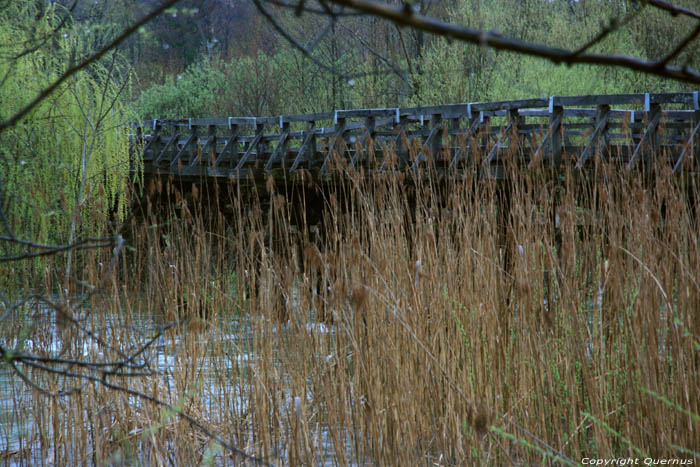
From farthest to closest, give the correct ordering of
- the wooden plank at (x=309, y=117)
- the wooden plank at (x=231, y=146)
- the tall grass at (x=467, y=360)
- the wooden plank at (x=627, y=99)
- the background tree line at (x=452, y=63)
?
the wooden plank at (x=231, y=146) → the background tree line at (x=452, y=63) → the wooden plank at (x=309, y=117) → the wooden plank at (x=627, y=99) → the tall grass at (x=467, y=360)

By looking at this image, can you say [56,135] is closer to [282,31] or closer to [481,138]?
[481,138]

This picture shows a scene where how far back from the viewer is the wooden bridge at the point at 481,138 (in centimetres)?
405

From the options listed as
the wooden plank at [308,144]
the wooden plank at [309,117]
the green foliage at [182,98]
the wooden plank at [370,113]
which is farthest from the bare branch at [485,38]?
the green foliage at [182,98]

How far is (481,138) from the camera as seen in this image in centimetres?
586

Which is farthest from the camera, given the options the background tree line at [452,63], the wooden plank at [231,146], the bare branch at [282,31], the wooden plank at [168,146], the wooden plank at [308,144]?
the wooden plank at [168,146]

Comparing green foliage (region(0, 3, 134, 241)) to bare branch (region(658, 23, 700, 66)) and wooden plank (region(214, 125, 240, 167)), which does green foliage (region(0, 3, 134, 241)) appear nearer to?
bare branch (region(658, 23, 700, 66))

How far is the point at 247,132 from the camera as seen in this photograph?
19734 millimetres

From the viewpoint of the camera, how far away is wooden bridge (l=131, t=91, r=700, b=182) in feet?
13.3

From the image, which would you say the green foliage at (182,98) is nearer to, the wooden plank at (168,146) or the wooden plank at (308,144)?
the wooden plank at (168,146)

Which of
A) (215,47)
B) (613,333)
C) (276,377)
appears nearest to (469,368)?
(613,333)

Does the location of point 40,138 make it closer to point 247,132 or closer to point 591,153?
point 591,153

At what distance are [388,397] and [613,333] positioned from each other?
3.05 ft

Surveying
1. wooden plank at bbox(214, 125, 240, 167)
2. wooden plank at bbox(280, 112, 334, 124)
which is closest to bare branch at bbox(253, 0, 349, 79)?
wooden plank at bbox(280, 112, 334, 124)

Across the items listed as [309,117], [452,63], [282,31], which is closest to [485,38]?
[282,31]
